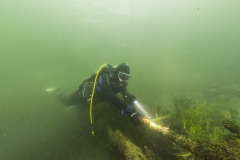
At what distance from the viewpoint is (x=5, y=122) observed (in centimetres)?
951

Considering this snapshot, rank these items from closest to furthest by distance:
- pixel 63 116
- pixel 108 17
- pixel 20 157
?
pixel 20 157
pixel 63 116
pixel 108 17

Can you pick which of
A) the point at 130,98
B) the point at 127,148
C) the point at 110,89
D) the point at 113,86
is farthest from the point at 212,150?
the point at 130,98

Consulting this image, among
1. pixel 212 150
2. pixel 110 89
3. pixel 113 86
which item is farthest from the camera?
pixel 113 86

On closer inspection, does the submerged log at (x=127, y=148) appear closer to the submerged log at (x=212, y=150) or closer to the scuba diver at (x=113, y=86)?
the scuba diver at (x=113, y=86)

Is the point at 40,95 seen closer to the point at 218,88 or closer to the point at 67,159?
the point at 67,159

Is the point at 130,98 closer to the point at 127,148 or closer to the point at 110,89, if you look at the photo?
the point at 110,89

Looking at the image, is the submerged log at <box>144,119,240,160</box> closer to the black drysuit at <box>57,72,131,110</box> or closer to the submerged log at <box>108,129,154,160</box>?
the submerged log at <box>108,129,154,160</box>

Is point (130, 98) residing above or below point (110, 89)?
below

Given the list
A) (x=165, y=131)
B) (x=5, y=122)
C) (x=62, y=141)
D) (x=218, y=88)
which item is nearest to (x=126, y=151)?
(x=165, y=131)

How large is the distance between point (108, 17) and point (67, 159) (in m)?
44.6

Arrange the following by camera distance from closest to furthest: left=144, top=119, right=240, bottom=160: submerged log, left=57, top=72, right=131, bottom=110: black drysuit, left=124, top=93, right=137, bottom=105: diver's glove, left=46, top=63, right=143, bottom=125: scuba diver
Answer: left=144, top=119, right=240, bottom=160: submerged log, left=46, top=63, right=143, bottom=125: scuba diver, left=57, top=72, right=131, bottom=110: black drysuit, left=124, top=93, right=137, bottom=105: diver's glove

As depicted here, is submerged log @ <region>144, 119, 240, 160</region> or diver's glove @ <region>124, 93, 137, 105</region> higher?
diver's glove @ <region>124, 93, 137, 105</region>

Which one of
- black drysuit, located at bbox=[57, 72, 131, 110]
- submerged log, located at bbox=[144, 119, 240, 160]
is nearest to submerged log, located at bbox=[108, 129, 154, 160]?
black drysuit, located at bbox=[57, 72, 131, 110]

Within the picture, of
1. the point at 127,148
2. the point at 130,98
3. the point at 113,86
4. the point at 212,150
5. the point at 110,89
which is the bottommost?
the point at 127,148
